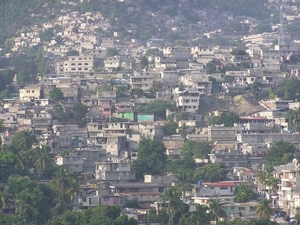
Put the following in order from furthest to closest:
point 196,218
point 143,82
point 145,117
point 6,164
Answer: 1. point 143,82
2. point 145,117
3. point 6,164
4. point 196,218

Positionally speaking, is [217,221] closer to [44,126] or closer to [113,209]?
[113,209]

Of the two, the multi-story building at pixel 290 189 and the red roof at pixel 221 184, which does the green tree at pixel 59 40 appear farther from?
the multi-story building at pixel 290 189

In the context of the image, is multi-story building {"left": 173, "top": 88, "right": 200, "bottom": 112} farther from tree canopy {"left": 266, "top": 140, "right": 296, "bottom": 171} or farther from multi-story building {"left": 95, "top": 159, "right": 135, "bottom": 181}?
multi-story building {"left": 95, "top": 159, "right": 135, "bottom": 181}

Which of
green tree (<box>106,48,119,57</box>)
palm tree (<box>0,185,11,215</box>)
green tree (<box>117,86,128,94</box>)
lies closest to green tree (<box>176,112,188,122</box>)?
green tree (<box>117,86,128,94</box>)

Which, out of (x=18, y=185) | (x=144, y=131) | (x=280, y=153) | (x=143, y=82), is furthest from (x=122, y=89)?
(x=18, y=185)

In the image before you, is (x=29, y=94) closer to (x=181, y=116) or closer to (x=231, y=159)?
(x=181, y=116)

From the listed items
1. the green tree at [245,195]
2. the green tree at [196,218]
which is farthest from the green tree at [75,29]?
the green tree at [196,218]
